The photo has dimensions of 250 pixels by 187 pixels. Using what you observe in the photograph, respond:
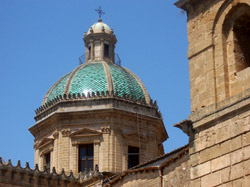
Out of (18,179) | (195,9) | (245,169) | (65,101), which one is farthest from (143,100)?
(245,169)

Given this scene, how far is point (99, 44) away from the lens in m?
33.4

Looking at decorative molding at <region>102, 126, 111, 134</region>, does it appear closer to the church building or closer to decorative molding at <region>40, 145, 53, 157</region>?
the church building

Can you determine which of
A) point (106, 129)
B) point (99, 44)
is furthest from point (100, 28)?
point (106, 129)

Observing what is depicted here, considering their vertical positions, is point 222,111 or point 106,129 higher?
point 106,129

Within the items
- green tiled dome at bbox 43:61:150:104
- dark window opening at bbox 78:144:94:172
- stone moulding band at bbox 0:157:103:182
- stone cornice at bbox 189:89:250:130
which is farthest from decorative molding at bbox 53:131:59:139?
stone cornice at bbox 189:89:250:130

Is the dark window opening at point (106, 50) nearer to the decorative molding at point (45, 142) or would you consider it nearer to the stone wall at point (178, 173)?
the decorative molding at point (45, 142)

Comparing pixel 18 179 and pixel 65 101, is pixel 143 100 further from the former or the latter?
pixel 18 179

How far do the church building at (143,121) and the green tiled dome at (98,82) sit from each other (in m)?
0.05

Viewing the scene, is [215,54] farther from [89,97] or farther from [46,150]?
[46,150]

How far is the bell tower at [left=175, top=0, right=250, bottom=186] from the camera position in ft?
36.4

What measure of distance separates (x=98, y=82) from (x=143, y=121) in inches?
119

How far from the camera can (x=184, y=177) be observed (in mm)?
16953

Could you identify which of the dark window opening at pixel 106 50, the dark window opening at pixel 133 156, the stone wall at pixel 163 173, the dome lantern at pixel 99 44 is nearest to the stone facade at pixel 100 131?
the dark window opening at pixel 133 156

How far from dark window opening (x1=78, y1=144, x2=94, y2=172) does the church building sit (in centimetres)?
5
